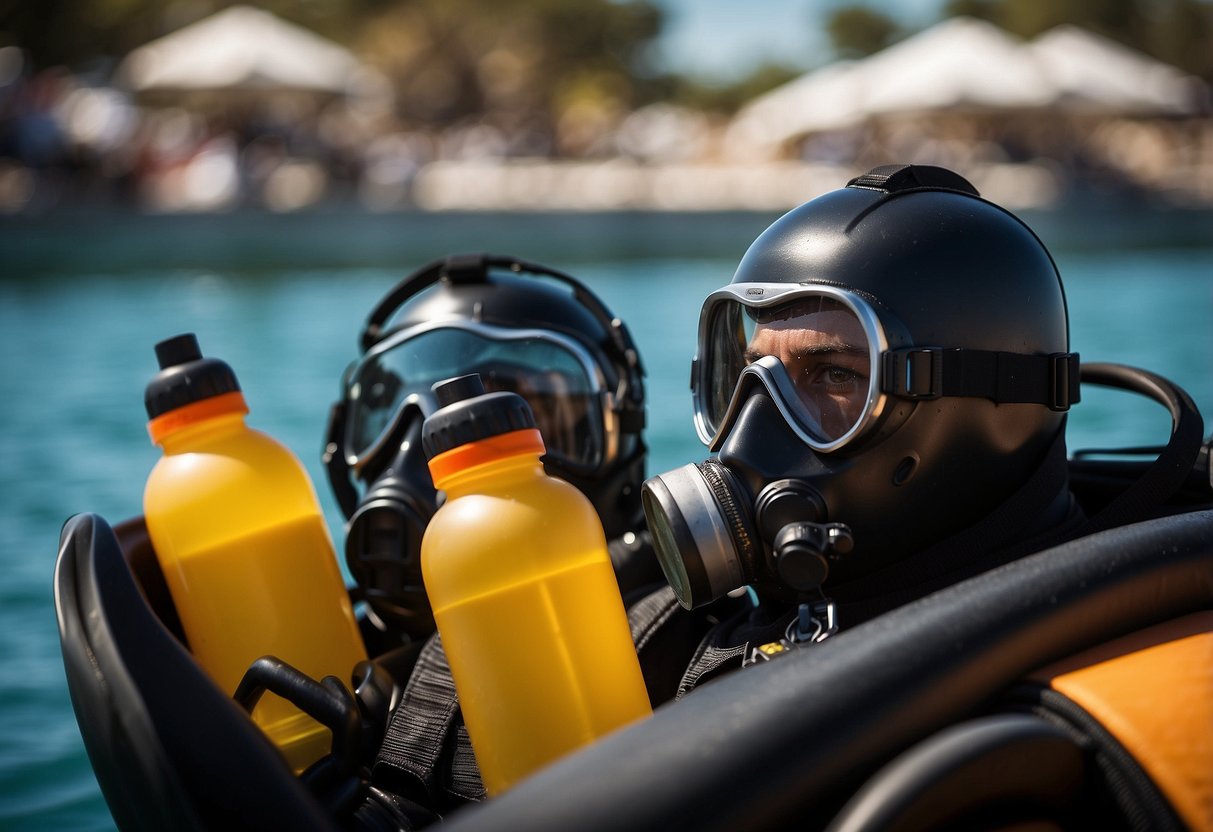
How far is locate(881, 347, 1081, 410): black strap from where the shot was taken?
1762mm

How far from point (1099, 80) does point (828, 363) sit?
89.6 ft

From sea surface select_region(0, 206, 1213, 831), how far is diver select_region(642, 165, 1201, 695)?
103 mm

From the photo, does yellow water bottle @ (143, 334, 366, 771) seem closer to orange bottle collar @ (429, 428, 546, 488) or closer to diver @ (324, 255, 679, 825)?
diver @ (324, 255, 679, 825)

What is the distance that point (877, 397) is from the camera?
1.76 m

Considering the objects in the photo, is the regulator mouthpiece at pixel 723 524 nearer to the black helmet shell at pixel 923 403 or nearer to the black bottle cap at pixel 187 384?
the black helmet shell at pixel 923 403

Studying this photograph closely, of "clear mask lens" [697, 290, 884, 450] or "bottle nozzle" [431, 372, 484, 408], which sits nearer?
"bottle nozzle" [431, 372, 484, 408]

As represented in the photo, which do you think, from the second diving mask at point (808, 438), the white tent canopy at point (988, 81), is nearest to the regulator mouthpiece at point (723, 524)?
the second diving mask at point (808, 438)

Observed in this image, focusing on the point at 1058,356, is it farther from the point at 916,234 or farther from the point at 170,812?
the point at 170,812

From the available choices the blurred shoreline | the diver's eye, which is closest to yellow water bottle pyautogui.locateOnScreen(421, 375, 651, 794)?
the diver's eye

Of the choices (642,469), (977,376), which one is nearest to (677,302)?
(642,469)

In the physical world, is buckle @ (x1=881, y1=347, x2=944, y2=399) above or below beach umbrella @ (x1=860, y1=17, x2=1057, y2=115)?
below

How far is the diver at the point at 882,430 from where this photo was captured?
177 cm

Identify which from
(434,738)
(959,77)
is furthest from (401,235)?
(434,738)

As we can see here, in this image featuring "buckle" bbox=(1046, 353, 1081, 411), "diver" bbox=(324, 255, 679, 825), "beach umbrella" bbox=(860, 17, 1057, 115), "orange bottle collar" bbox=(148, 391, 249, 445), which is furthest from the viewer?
"beach umbrella" bbox=(860, 17, 1057, 115)
